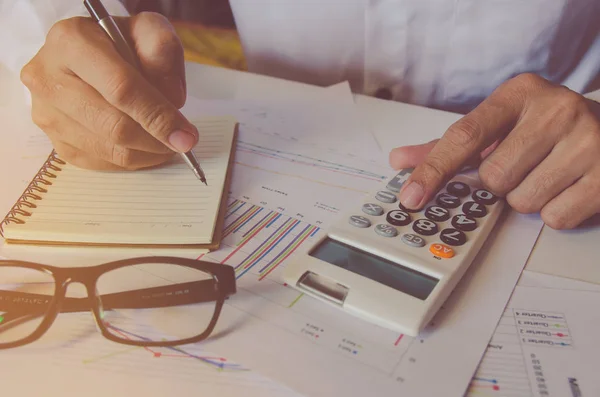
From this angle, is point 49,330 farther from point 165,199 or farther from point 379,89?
point 379,89

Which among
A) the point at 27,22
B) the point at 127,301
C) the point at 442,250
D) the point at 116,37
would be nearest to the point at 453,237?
the point at 442,250

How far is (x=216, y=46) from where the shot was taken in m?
0.98

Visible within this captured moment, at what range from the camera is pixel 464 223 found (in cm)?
41

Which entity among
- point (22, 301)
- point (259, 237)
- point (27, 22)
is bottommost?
point (22, 301)

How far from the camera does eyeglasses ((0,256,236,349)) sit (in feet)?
1.17

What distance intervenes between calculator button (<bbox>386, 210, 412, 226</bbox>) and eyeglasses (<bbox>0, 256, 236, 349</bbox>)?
13 cm

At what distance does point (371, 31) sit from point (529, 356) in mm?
534

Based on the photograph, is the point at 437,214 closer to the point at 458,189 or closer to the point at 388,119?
the point at 458,189

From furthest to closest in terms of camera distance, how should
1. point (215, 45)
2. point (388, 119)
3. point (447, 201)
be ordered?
1. point (215, 45)
2. point (388, 119)
3. point (447, 201)

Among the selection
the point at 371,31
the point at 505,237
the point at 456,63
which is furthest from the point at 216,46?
the point at 505,237

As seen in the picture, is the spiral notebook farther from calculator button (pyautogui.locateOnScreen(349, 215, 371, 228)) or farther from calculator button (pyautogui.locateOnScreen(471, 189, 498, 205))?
calculator button (pyautogui.locateOnScreen(471, 189, 498, 205))

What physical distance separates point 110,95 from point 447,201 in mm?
307

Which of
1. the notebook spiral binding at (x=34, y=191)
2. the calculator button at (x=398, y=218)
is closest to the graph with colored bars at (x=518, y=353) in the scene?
the calculator button at (x=398, y=218)

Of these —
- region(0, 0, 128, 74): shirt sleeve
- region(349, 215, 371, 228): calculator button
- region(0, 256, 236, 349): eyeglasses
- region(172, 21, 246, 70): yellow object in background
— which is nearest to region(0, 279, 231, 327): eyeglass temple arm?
region(0, 256, 236, 349): eyeglasses
